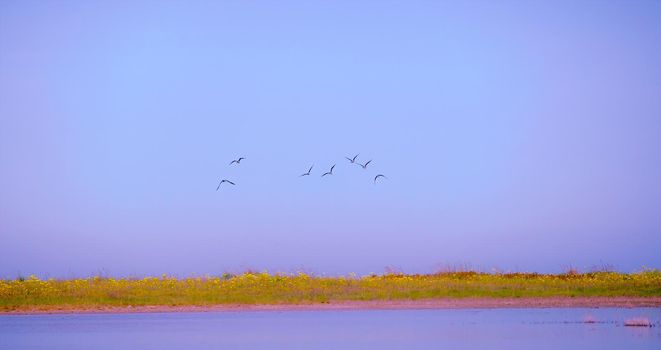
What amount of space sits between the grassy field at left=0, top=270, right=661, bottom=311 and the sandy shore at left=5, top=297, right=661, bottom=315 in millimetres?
537

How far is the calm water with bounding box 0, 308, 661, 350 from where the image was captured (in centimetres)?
2539

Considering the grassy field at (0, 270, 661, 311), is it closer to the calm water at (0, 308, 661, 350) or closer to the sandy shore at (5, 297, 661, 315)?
the sandy shore at (5, 297, 661, 315)

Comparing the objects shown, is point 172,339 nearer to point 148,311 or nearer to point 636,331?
point 148,311

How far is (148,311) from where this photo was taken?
38781 mm

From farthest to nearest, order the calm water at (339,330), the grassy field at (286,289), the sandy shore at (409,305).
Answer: the grassy field at (286,289) < the sandy shore at (409,305) < the calm water at (339,330)

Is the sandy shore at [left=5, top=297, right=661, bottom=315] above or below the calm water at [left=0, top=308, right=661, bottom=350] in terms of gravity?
above

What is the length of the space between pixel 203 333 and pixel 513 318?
11421 mm

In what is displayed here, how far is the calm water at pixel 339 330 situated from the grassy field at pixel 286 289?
2714 mm

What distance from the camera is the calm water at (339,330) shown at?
83.3ft

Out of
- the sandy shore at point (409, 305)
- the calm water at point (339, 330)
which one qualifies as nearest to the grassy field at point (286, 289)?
the sandy shore at point (409, 305)

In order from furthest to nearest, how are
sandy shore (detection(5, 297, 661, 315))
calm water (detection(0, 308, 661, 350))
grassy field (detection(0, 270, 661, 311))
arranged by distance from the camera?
grassy field (detection(0, 270, 661, 311)) → sandy shore (detection(5, 297, 661, 315)) → calm water (detection(0, 308, 661, 350))

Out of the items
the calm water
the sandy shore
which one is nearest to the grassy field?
the sandy shore

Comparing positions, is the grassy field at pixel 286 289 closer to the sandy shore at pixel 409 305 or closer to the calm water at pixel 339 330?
the sandy shore at pixel 409 305

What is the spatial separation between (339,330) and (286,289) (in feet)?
41.1
